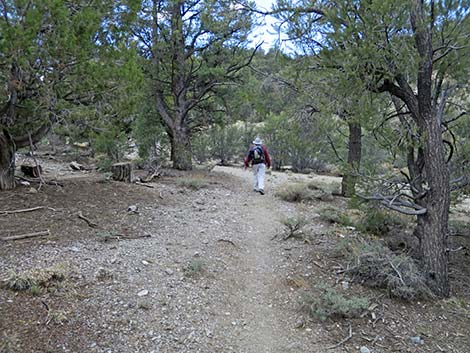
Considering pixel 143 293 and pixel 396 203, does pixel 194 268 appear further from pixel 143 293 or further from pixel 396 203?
pixel 396 203

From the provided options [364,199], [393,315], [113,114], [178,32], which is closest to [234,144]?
[178,32]

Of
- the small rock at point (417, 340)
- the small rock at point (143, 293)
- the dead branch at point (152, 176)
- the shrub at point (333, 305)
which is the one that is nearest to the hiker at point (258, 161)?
the dead branch at point (152, 176)

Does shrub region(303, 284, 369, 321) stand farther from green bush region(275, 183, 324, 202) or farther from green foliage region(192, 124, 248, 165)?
green foliage region(192, 124, 248, 165)

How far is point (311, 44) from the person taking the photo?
4.93 m

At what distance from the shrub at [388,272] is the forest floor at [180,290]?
0.47 feet

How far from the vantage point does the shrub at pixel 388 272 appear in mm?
4684

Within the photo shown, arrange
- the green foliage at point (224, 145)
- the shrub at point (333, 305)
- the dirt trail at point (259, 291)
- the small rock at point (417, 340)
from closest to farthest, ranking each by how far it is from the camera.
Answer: the dirt trail at point (259, 291)
the small rock at point (417, 340)
the shrub at point (333, 305)
the green foliage at point (224, 145)

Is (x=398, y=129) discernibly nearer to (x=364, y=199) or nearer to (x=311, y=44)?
(x=364, y=199)

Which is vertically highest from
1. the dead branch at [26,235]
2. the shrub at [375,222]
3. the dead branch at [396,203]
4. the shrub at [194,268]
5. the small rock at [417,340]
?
the dead branch at [396,203]

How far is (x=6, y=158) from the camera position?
23.0 feet

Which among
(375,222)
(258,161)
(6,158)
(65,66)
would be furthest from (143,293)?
(258,161)

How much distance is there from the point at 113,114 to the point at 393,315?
18.1 feet

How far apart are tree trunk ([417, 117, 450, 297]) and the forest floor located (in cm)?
44

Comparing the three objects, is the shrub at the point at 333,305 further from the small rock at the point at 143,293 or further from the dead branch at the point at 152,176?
the dead branch at the point at 152,176
